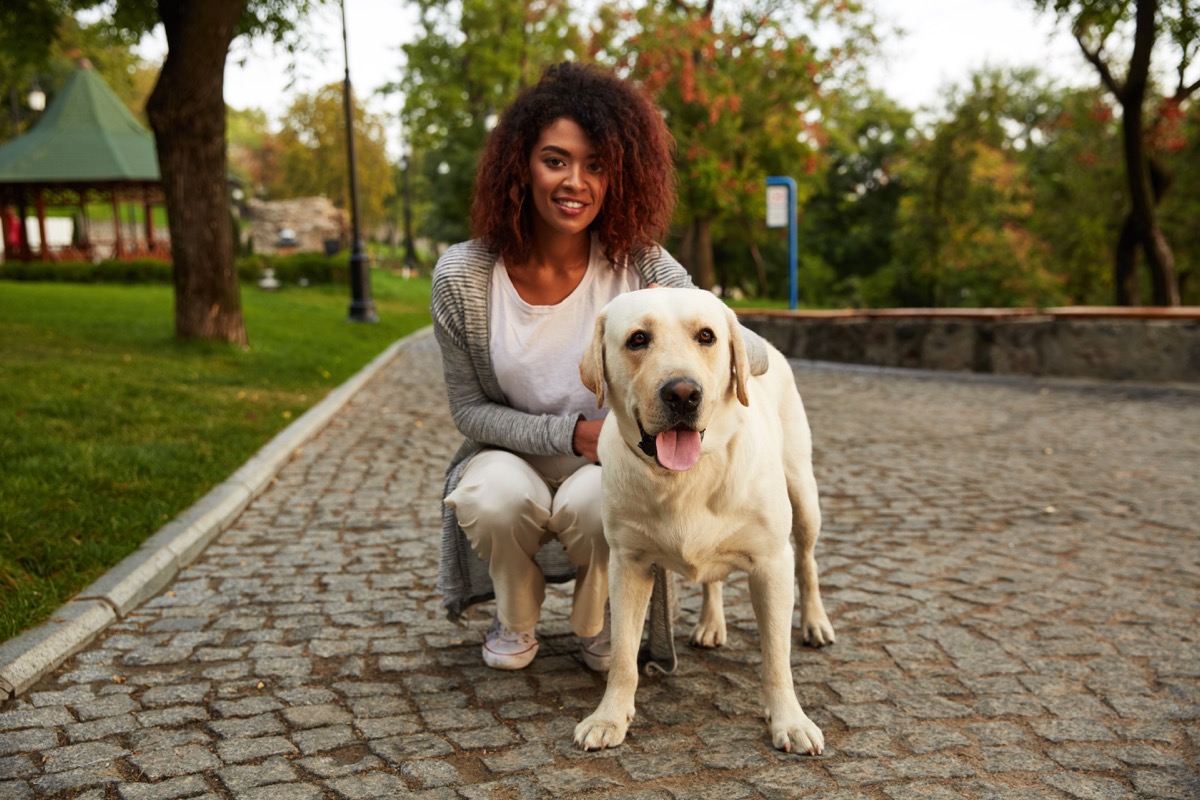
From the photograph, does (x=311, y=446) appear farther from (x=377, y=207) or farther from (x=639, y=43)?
(x=377, y=207)

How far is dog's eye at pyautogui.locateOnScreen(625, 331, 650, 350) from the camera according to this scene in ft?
9.31

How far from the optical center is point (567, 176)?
3.69 m

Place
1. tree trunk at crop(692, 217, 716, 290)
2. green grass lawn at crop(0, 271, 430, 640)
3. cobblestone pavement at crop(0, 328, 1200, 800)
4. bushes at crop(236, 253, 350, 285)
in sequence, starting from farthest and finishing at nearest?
tree trunk at crop(692, 217, 716, 290) → bushes at crop(236, 253, 350, 285) → green grass lawn at crop(0, 271, 430, 640) → cobblestone pavement at crop(0, 328, 1200, 800)

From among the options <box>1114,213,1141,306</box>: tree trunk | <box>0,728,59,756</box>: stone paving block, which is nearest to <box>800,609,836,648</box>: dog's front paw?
<box>0,728,59,756</box>: stone paving block

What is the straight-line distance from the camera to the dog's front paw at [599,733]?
122 inches

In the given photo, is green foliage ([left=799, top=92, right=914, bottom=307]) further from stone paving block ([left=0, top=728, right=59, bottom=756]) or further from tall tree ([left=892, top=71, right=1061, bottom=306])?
stone paving block ([left=0, top=728, right=59, bottom=756])

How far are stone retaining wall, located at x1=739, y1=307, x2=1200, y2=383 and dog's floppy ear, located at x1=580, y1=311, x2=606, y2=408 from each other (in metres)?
10.5

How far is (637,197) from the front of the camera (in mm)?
3826

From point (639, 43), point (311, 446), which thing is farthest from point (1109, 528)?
point (639, 43)

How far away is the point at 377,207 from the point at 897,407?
4703cm

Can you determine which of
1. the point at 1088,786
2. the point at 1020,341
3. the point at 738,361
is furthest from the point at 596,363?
the point at 1020,341

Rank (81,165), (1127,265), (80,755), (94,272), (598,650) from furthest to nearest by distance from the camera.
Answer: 1. (81,165)
2. (94,272)
3. (1127,265)
4. (598,650)
5. (80,755)

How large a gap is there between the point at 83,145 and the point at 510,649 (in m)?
33.7

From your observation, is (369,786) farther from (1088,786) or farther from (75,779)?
(1088,786)
